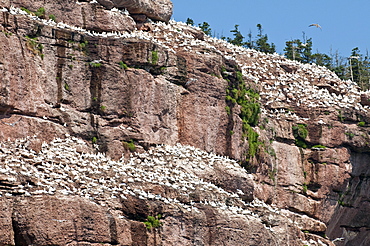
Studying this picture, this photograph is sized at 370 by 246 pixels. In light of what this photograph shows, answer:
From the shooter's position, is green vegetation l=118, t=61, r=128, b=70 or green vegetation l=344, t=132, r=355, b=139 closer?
green vegetation l=118, t=61, r=128, b=70

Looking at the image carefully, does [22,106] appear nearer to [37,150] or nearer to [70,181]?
[37,150]

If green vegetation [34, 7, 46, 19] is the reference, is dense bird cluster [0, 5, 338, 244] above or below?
below

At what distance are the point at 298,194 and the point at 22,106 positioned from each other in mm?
23959

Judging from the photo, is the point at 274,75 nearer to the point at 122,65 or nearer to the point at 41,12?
the point at 122,65

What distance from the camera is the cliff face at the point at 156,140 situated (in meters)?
43.8

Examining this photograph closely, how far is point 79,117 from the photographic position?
5159 cm

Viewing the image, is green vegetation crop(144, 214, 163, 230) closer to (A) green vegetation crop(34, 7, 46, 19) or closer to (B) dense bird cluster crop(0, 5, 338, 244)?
(B) dense bird cluster crop(0, 5, 338, 244)

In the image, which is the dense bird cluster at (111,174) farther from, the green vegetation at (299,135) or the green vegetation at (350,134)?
the green vegetation at (350,134)

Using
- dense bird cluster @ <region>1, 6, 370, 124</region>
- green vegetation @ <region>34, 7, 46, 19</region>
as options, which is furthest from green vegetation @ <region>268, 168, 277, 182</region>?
green vegetation @ <region>34, 7, 46, 19</region>

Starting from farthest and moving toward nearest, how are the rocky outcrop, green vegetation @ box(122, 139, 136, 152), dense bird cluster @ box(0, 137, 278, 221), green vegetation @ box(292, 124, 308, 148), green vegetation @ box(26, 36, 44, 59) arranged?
1. green vegetation @ box(292, 124, 308, 148)
2. the rocky outcrop
3. green vegetation @ box(122, 139, 136, 152)
4. green vegetation @ box(26, 36, 44, 59)
5. dense bird cluster @ box(0, 137, 278, 221)

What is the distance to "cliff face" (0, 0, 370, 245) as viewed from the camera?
43750mm

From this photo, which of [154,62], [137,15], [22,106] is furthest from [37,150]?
[137,15]

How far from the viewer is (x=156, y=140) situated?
5425 cm

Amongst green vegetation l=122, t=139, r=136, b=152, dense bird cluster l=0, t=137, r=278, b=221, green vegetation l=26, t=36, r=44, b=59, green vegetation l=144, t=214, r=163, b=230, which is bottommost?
green vegetation l=144, t=214, r=163, b=230
